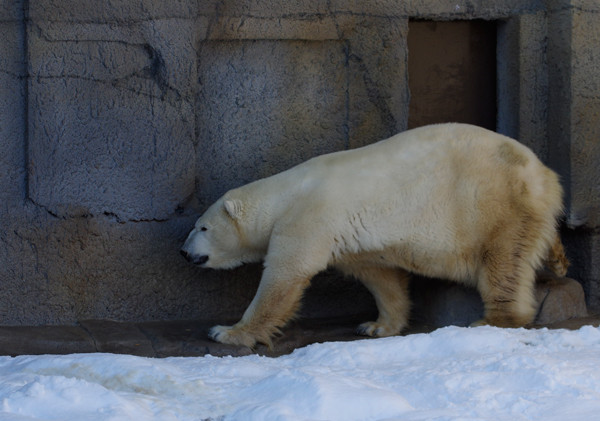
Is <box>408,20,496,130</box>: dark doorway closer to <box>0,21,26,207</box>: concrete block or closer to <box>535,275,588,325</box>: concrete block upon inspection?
<box>535,275,588,325</box>: concrete block

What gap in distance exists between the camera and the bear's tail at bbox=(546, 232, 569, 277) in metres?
5.23

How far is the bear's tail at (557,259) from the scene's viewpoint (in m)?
5.23

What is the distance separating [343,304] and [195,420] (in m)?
2.96

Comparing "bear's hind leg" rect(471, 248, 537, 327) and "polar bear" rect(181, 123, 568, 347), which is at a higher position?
"polar bear" rect(181, 123, 568, 347)

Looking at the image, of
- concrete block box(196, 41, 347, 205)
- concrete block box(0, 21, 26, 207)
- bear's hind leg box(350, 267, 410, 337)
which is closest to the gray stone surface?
bear's hind leg box(350, 267, 410, 337)

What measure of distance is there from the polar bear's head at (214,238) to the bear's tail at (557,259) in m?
1.77

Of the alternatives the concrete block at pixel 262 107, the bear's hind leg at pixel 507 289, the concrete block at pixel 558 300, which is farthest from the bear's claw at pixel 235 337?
the concrete block at pixel 558 300

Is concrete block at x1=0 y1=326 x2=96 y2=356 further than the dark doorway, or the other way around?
the dark doorway

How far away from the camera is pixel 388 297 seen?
17.8 feet

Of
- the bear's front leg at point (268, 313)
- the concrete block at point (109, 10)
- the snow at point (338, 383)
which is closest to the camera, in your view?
the snow at point (338, 383)

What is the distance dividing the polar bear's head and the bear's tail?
1.77 metres

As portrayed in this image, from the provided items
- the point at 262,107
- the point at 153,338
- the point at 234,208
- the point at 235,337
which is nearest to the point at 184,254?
the point at 234,208

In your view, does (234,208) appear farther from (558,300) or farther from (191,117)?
(558,300)

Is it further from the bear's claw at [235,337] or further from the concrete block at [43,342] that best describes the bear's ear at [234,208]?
the concrete block at [43,342]
